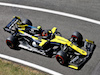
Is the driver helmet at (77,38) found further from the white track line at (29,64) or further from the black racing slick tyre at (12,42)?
the black racing slick tyre at (12,42)

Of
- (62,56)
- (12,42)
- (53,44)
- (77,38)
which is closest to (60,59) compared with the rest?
(62,56)

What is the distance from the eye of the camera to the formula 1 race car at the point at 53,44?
→ 41.0 ft

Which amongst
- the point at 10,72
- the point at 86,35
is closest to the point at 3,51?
the point at 10,72

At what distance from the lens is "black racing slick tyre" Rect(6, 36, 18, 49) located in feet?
44.8

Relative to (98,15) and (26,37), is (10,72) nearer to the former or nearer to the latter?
(26,37)

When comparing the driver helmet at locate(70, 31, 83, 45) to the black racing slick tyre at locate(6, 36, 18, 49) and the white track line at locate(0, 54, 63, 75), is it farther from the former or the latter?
Answer: the black racing slick tyre at locate(6, 36, 18, 49)

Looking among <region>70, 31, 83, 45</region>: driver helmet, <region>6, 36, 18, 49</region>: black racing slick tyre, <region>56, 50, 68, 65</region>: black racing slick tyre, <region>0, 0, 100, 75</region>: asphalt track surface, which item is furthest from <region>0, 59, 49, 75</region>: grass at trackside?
<region>70, 31, 83, 45</region>: driver helmet

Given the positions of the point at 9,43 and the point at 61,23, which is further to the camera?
the point at 61,23

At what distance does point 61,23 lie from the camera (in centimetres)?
1645

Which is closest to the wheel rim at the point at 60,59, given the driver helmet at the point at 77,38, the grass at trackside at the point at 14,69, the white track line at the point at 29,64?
the white track line at the point at 29,64

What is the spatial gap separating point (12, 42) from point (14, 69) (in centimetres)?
206

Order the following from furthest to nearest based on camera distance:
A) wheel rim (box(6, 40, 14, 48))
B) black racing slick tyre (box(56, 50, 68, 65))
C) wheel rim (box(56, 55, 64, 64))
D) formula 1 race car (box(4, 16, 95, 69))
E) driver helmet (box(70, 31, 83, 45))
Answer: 1. wheel rim (box(6, 40, 14, 48))
2. driver helmet (box(70, 31, 83, 45))
3. formula 1 race car (box(4, 16, 95, 69))
4. wheel rim (box(56, 55, 64, 64))
5. black racing slick tyre (box(56, 50, 68, 65))

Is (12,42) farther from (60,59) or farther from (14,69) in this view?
(60,59)

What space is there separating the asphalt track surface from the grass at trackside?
0.72 meters
